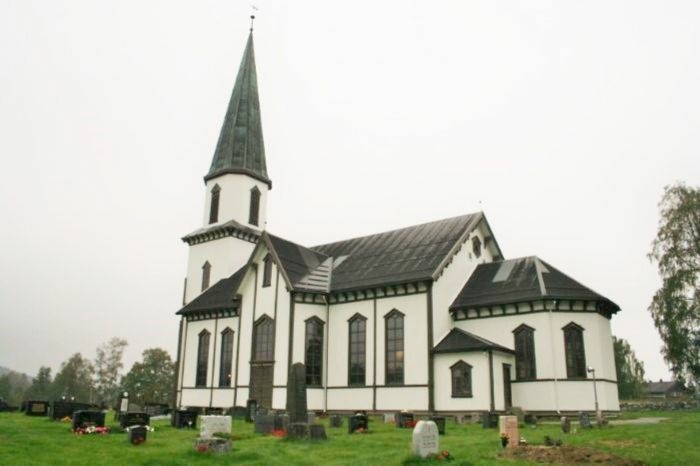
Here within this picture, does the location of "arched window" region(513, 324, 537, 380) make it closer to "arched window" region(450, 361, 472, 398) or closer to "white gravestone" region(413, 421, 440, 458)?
"arched window" region(450, 361, 472, 398)

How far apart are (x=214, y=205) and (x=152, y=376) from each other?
52.7 m

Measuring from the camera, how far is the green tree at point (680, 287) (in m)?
34.1

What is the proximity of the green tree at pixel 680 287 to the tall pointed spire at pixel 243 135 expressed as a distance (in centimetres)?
2749

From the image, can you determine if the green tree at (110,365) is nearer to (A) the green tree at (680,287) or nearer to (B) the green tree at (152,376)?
(B) the green tree at (152,376)

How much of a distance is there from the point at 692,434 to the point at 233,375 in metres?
23.4

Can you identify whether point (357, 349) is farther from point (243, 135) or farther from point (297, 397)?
point (243, 135)

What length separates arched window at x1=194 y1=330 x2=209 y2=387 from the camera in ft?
118

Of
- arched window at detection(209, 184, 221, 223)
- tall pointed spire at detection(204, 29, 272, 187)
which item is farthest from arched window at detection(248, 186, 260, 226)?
arched window at detection(209, 184, 221, 223)

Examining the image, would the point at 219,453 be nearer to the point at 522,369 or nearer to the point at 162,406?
the point at 522,369

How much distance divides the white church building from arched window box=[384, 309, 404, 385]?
6cm

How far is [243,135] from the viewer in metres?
44.8

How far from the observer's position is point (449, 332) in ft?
96.8

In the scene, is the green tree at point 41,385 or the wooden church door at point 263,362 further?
the green tree at point 41,385

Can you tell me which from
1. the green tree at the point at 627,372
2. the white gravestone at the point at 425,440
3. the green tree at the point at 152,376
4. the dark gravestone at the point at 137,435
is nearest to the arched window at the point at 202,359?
the dark gravestone at the point at 137,435
